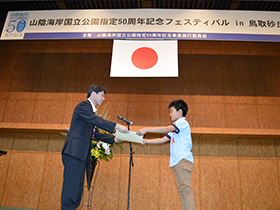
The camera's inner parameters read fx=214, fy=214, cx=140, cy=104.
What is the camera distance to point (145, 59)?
407 cm

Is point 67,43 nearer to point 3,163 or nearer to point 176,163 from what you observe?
point 3,163

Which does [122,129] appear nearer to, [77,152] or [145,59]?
[77,152]

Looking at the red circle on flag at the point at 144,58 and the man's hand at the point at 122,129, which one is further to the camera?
the red circle on flag at the point at 144,58

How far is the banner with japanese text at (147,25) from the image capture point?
3834 mm

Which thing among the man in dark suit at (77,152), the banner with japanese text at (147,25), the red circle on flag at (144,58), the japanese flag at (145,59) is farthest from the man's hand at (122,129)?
the banner with japanese text at (147,25)

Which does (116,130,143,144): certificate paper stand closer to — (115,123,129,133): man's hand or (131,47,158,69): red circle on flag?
(115,123,129,133): man's hand

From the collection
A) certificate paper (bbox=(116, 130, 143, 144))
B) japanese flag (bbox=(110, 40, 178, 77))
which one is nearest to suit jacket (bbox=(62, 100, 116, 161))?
certificate paper (bbox=(116, 130, 143, 144))

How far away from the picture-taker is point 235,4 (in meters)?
4.77

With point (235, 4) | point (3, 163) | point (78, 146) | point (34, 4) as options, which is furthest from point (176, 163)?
point (34, 4)

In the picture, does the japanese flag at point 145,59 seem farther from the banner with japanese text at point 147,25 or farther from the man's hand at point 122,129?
the man's hand at point 122,129

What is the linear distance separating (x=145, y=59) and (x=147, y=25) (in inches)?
24.2

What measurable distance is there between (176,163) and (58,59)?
391 centimetres

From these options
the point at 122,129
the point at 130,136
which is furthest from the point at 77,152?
the point at 130,136

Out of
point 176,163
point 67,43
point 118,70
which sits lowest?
point 176,163
